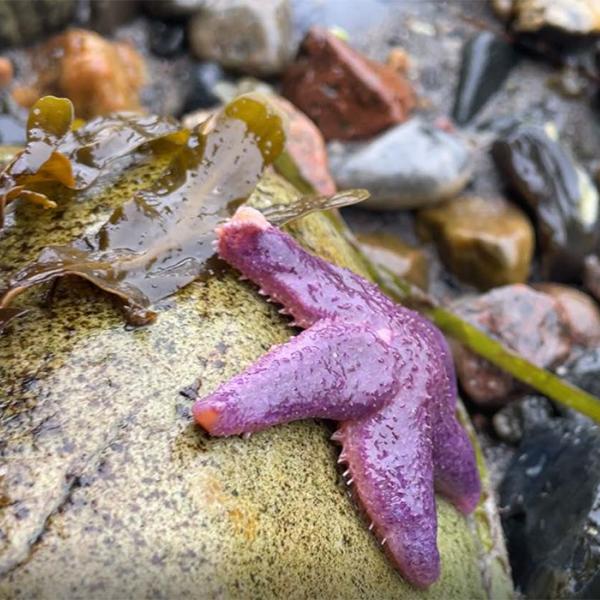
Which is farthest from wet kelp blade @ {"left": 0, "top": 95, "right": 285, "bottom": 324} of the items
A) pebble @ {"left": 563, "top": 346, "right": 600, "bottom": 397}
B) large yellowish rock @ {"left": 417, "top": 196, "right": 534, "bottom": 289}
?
large yellowish rock @ {"left": 417, "top": 196, "right": 534, "bottom": 289}

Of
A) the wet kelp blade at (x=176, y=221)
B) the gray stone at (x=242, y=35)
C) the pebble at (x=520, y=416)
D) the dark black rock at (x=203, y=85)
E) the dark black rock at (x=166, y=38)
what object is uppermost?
A: the wet kelp blade at (x=176, y=221)

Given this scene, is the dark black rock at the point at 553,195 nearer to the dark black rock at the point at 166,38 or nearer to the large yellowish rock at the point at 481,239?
the large yellowish rock at the point at 481,239

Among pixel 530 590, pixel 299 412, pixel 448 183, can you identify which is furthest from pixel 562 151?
pixel 299 412

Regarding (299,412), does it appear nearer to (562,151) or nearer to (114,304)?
(114,304)

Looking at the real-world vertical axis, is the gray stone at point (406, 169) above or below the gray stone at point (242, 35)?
below

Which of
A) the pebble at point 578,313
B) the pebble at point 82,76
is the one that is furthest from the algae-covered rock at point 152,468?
the pebble at point 82,76

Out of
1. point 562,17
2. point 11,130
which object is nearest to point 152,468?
point 11,130

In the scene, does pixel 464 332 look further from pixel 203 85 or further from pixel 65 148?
pixel 203 85
